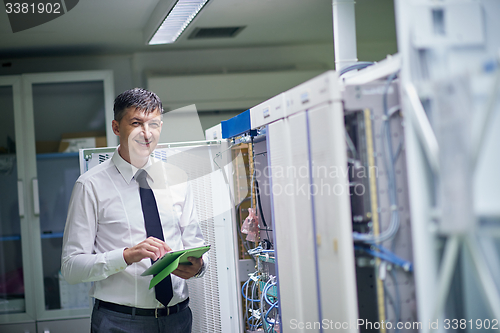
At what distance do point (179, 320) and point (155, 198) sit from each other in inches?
19.8

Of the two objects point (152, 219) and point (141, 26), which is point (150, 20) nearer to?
point (141, 26)

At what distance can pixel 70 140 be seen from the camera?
3.76m

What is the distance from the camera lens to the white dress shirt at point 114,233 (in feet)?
5.69

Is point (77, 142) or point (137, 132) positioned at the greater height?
point (77, 142)

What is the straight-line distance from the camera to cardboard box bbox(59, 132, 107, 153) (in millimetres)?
3754

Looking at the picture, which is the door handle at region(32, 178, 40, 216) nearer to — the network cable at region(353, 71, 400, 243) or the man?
the man

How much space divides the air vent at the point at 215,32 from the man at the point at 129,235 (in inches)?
76.2

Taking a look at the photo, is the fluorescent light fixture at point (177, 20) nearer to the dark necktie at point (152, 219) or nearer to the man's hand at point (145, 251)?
the dark necktie at point (152, 219)

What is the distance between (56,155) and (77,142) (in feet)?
0.64

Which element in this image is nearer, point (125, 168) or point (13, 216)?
point (125, 168)

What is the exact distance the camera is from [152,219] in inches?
74.2

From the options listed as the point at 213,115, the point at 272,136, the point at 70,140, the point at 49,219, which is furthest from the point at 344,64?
the point at 49,219

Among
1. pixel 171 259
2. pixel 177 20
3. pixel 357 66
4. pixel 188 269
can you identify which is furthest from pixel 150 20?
pixel 171 259

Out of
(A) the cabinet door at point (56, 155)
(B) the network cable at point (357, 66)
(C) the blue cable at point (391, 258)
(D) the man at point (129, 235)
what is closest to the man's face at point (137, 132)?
(D) the man at point (129, 235)
